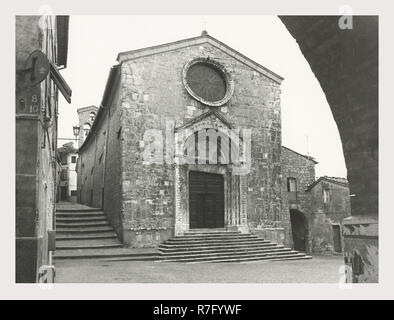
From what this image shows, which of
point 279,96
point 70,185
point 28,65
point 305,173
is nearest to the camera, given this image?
point 28,65

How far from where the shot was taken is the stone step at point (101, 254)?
1292cm

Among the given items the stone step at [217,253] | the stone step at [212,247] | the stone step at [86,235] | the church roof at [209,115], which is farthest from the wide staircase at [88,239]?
the church roof at [209,115]

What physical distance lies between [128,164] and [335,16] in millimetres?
11190

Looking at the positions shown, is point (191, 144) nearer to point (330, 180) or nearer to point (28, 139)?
point (330, 180)

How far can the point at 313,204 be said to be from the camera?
846 inches

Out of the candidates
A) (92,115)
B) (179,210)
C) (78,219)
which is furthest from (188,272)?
(92,115)

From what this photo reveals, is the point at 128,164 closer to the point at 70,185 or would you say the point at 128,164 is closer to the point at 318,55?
the point at 318,55

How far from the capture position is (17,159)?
18.9ft

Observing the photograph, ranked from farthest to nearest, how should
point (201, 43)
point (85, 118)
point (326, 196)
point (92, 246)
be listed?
point (85, 118), point (326, 196), point (201, 43), point (92, 246)

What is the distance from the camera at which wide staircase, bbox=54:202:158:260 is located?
1318 cm

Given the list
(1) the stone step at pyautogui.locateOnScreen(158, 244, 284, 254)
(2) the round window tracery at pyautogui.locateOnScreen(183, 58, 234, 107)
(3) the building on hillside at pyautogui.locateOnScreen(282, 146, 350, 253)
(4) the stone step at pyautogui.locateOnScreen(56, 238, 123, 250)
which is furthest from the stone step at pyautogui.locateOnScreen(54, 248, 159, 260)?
(3) the building on hillside at pyautogui.locateOnScreen(282, 146, 350, 253)

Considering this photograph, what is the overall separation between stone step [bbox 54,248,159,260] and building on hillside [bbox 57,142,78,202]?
25535mm

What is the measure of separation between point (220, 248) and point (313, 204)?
341 inches
